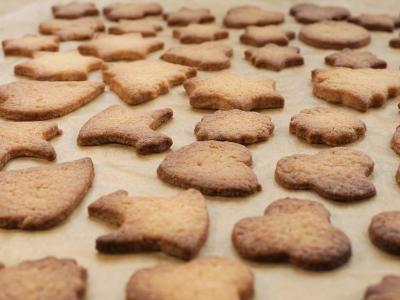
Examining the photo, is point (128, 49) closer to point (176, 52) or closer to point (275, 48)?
point (176, 52)

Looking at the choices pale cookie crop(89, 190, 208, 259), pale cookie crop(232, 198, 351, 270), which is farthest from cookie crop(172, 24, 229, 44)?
pale cookie crop(232, 198, 351, 270)

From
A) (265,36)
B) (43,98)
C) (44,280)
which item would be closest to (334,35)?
(265,36)

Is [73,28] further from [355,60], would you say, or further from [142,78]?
[355,60]

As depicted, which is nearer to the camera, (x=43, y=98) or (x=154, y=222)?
(x=154, y=222)

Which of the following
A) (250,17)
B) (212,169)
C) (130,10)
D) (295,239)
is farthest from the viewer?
(130,10)

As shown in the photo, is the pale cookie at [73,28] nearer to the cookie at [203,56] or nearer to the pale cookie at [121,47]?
the pale cookie at [121,47]

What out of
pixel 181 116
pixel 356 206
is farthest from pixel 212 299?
pixel 181 116

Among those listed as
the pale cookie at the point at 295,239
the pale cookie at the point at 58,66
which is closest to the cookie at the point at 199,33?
the pale cookie at the point at 58,66
